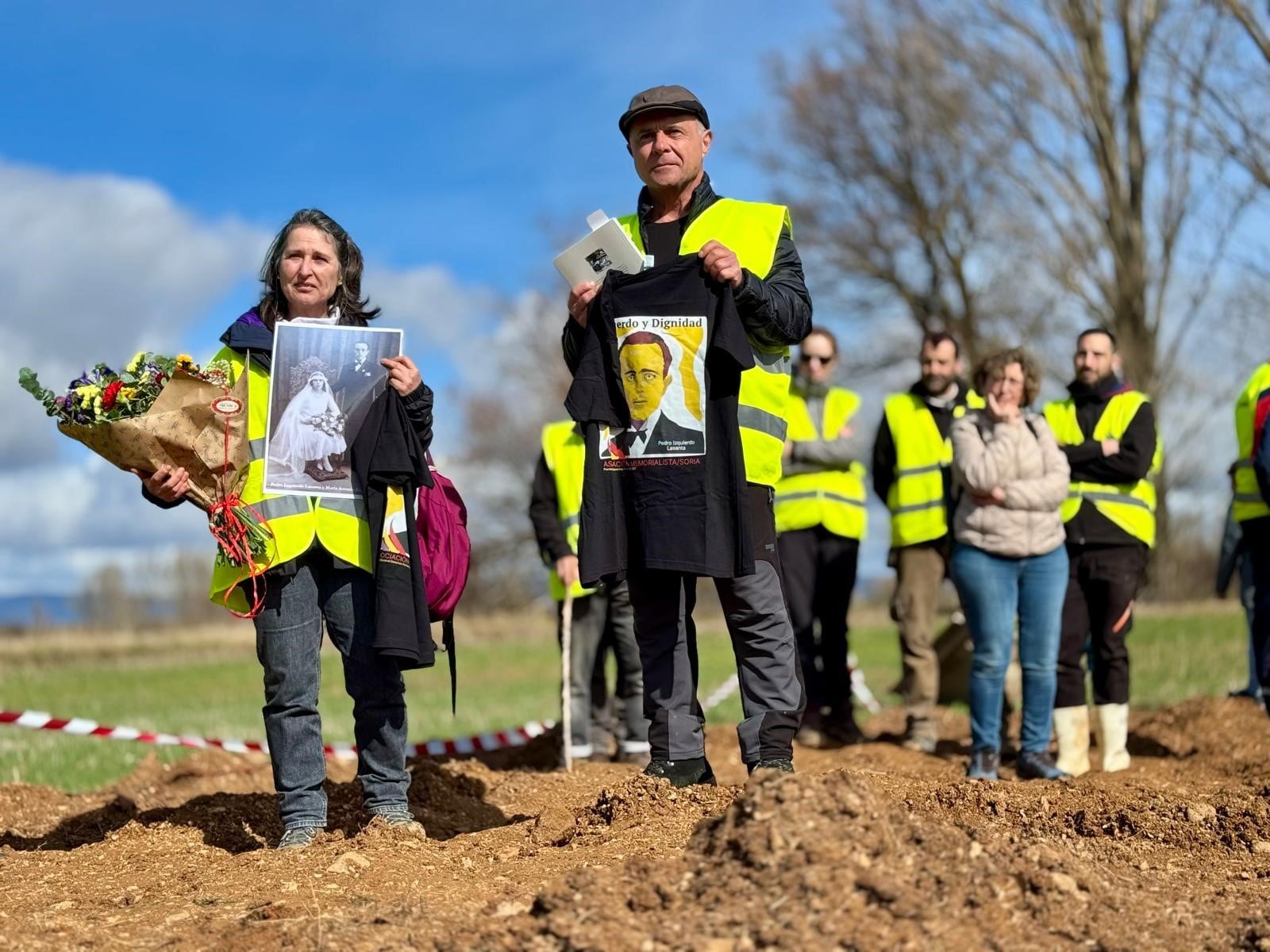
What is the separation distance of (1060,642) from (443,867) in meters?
4.56

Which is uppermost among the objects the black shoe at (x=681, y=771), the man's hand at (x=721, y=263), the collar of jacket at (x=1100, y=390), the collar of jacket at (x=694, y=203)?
the collar of jacket at (x=694, y=203)

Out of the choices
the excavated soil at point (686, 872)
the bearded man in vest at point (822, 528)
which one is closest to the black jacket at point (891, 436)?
the bearded man in vest at point (822, 528)

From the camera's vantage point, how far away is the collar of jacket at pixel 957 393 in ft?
29.1

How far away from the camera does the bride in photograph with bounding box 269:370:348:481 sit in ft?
16.7

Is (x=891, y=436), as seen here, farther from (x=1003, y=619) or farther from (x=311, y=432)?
(x=311, y=432)

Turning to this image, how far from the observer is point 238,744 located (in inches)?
356

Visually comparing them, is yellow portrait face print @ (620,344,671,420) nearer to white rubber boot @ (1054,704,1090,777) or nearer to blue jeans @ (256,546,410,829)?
blue jeans @ (256,546,410,829)

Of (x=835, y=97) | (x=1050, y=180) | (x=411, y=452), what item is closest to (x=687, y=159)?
(x=411, y=452)

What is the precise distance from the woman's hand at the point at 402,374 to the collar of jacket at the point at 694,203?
3.15 feet

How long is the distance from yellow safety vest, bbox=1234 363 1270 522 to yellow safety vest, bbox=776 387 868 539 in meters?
2.26

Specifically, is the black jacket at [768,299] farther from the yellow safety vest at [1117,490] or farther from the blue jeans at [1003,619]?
the yellow safety vest at [1117,490]

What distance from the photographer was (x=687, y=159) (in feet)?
16.4

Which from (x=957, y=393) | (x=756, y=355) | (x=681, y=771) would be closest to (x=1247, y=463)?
(x=957, y=393)

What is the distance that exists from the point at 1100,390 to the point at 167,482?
535 centimetres
